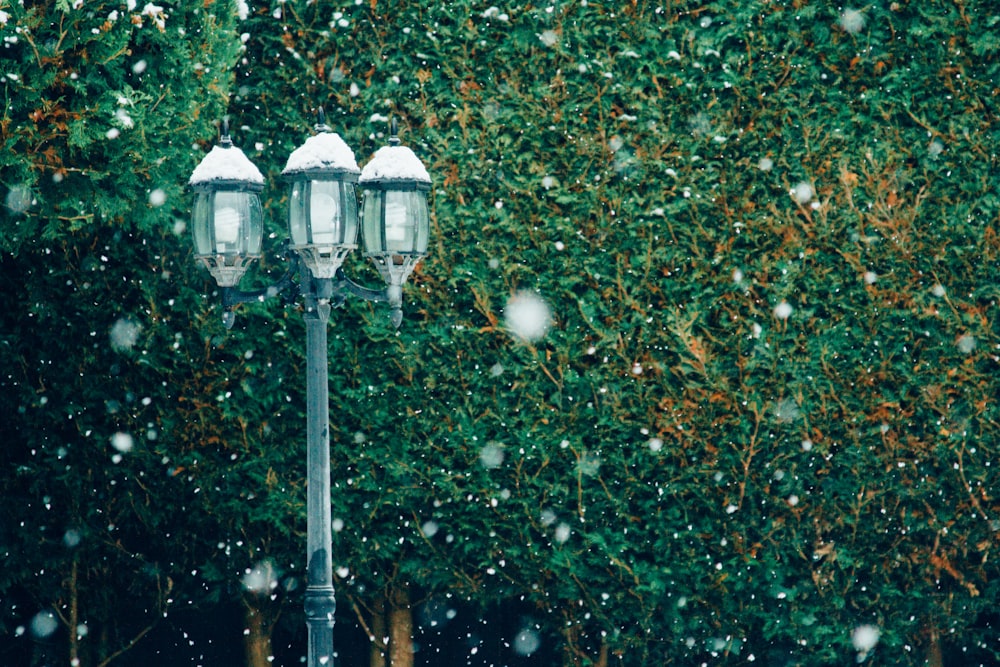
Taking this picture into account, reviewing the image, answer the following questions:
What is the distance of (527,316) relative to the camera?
25.5 feet

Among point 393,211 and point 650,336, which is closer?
point 393,211

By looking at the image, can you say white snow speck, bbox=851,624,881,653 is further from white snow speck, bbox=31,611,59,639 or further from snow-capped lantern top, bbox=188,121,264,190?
white snow speck, bbox=31,611,59,639

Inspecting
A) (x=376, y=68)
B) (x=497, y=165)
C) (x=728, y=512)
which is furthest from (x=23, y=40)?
(x=728, y=512)

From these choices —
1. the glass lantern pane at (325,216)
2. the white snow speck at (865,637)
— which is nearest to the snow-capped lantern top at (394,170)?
the glass lantern pane at (325,216)

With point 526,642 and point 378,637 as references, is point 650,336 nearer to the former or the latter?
point 526,642

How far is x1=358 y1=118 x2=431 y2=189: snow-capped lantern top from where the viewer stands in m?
5.61

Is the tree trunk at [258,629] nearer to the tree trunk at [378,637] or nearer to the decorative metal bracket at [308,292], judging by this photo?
the tree trunk at [378,637]

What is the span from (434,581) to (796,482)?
2.31 m

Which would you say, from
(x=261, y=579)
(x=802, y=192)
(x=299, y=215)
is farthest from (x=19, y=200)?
(x=802, y=192)

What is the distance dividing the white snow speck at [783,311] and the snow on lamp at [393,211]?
281 cm

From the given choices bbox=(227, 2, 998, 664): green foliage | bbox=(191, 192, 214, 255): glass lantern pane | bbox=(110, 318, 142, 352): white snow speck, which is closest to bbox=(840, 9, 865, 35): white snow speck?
bbox=(227, 2, 998, 664): green foliage

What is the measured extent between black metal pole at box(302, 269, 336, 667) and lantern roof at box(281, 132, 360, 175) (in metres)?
0.49

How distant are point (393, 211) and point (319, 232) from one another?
366 millimetres

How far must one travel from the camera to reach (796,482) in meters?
7.62
